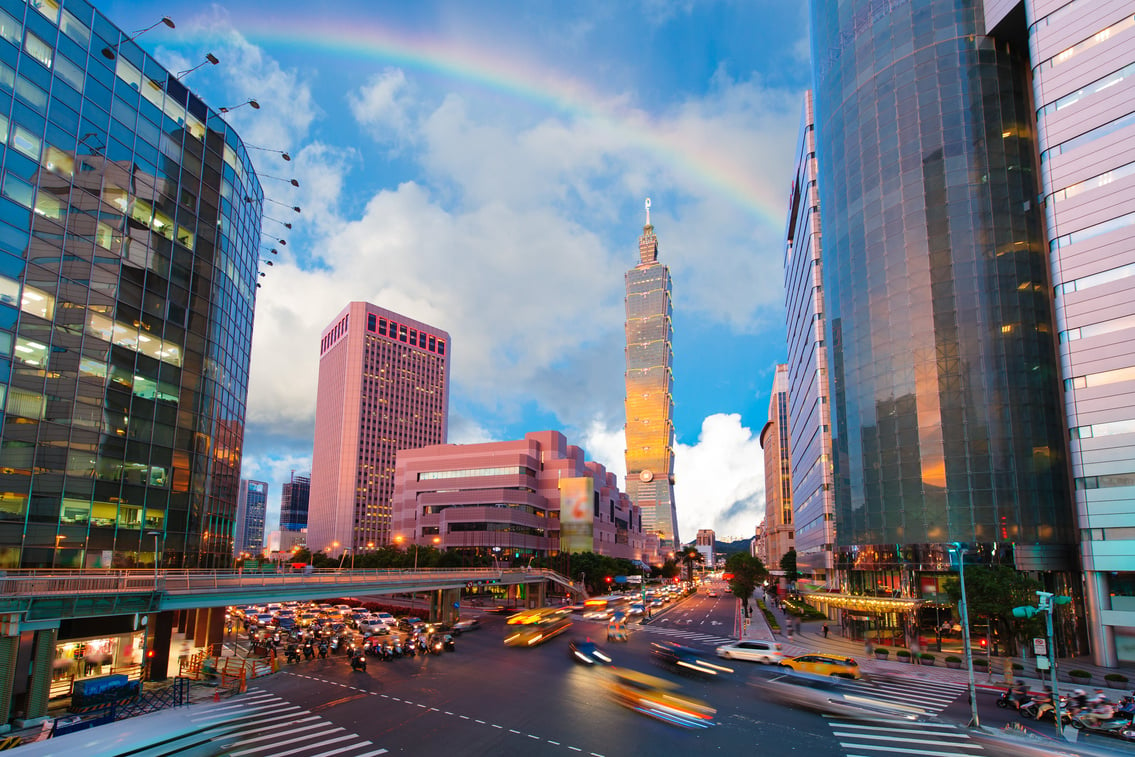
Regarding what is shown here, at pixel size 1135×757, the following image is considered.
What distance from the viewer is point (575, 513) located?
456 feet

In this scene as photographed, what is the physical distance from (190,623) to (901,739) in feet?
152

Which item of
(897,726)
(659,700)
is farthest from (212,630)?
(897,726)

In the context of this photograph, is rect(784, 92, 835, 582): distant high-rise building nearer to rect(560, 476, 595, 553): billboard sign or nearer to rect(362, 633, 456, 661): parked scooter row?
rect(560, 476, 595, 553): billboard sign

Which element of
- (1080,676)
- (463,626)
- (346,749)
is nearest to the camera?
(346,749)

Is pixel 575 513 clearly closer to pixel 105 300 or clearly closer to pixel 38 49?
pixel 105 300

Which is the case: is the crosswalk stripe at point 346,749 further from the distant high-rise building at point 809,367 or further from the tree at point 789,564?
the tree at point 789,564

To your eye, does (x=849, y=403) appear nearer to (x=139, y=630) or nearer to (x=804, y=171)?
(x=804, y=171)

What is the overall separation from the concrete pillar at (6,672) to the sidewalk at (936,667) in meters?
44.2

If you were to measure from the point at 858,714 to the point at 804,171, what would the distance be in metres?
74.5

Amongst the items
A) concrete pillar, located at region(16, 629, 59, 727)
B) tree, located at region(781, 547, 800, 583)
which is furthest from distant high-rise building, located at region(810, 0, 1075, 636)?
tree, located at region(781, 547, 800, 583)

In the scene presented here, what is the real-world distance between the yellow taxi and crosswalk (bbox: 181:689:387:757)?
85.9 feet

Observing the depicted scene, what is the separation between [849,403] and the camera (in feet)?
223

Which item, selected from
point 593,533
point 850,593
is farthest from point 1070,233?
point 593,533

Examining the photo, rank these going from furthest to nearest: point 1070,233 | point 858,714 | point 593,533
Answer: point 593,533 → point 1070,233 → point 858,714
